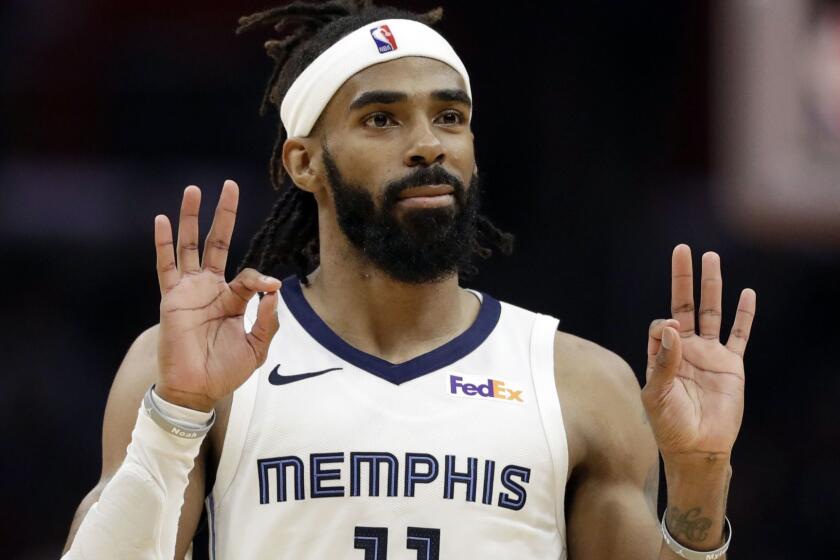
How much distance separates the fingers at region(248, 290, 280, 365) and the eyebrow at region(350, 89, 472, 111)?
0.82 m

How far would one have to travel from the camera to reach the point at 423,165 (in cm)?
435

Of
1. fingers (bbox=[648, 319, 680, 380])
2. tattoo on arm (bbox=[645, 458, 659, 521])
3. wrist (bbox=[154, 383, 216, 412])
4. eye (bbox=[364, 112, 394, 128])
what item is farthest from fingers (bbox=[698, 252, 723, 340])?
wrist (bbox=[154, 383, 216, 412])

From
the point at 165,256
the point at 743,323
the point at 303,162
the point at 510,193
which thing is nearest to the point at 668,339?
the point at 743,323

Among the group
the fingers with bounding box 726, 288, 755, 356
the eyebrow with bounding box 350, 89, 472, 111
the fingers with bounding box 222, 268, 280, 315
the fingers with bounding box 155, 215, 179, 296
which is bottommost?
the fingers with bounding box 726, 288, 755, 356

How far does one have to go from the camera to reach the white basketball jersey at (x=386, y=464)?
4125mm

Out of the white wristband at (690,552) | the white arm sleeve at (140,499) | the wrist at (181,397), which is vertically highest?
the wrist at (181,397)

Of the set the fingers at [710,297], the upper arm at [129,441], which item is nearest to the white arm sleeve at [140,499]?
the upper arm at [129,441]

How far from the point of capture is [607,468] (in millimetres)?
4328

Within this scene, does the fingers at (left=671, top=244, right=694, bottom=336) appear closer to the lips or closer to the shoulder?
the shoulder

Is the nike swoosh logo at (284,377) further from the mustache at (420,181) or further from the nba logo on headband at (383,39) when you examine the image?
the nba logo on headband at (383,39)

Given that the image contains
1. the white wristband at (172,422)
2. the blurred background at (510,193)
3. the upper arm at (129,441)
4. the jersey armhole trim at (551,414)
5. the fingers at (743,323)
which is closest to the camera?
the white wristband at (172,422)

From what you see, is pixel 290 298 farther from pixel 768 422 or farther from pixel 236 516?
pixel 768 422

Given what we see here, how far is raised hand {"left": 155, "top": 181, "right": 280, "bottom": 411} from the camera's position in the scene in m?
3.83

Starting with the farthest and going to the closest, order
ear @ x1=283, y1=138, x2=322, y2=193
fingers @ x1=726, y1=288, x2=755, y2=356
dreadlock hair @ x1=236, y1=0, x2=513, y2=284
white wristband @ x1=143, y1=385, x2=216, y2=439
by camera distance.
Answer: dreadlock hair @ x1=236, y1=0, x2=513, y2=284 < ear @ x1=283, y1=138, x2=322, y2=193 < fingers @ x1=726, y1=288, x2=755, y2=356 < white wristband @ x1=143, y1=385, x2=216, y2=439
